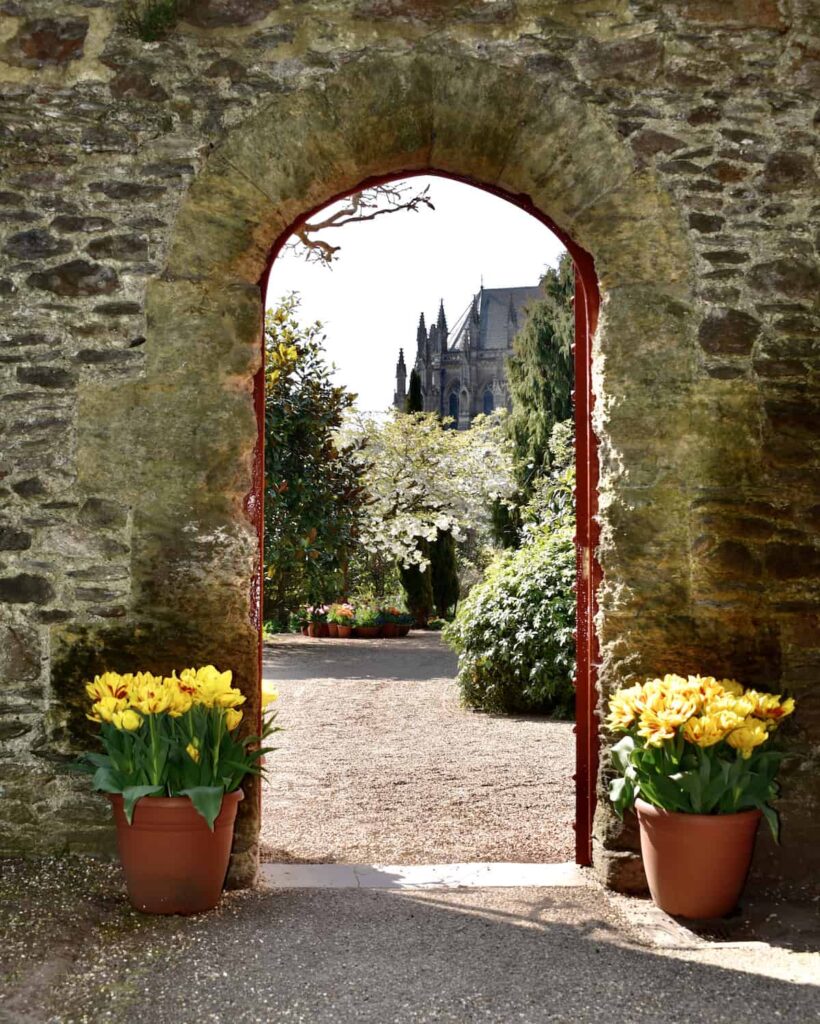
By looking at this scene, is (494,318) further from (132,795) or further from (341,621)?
(132,795)

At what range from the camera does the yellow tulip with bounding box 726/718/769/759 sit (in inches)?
127

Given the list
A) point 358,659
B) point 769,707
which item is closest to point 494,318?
point 358,659

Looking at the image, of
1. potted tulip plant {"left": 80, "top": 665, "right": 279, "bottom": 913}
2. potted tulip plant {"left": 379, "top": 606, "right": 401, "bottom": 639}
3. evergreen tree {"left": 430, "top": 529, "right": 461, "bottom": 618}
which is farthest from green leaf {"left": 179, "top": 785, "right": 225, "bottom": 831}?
evergreen tree {"left": 430, "top": 529, "right": 461, "bottom": 618}

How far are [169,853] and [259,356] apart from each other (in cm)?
172

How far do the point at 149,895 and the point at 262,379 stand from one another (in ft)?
6.03

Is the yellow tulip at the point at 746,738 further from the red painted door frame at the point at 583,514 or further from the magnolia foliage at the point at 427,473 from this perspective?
the magnolia foliage at the point at 427,473

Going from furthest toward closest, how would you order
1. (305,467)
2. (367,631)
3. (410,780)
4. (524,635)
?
(367,631) < (305,467) < (524,635) < (410,780)

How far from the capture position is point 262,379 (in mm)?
3896

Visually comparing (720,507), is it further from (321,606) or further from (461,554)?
(461,554)

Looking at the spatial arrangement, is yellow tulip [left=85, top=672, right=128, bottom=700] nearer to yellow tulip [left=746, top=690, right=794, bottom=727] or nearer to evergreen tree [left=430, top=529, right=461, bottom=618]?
yellow tulip [left=746, top=690, right=794, bottom=727]

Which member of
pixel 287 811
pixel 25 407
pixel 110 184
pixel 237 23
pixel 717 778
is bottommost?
pixel 287 811

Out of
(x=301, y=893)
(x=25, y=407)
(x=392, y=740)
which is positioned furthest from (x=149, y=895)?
(x=392, y=740)

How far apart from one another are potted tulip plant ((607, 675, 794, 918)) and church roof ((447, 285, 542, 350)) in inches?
1735

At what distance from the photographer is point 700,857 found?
10.7 ft
